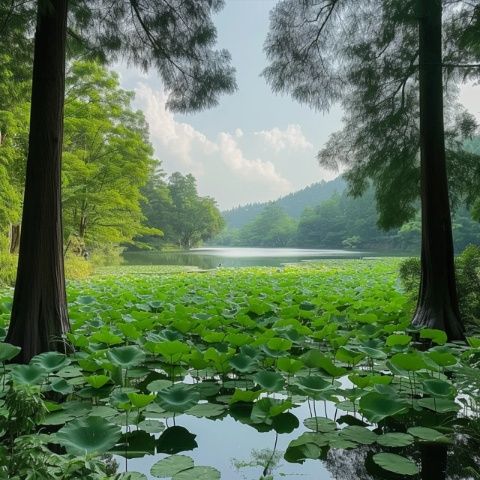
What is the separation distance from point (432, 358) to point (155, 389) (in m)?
1.60

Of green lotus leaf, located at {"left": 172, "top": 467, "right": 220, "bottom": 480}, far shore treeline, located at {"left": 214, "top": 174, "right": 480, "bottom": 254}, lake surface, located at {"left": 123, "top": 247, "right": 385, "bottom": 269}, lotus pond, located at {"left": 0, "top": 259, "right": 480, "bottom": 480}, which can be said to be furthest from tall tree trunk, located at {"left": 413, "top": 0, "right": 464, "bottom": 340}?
far shore treeline, located at {"left": 214, "top": 174, "right": 480, "bottom": 254}

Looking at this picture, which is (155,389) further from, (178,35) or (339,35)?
(339,35)

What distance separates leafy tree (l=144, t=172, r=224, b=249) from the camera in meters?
46.5

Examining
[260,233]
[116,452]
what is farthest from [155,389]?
[260,233]

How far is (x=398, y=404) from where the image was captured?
5.98 feet

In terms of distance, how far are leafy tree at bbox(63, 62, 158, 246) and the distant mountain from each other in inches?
4020

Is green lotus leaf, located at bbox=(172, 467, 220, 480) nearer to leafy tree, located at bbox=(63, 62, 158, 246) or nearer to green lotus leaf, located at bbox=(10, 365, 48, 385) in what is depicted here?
green lotus leaf, located at bbox=(10, 365, 48, 385)

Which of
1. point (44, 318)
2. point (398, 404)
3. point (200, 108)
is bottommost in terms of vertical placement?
point (398, 404)

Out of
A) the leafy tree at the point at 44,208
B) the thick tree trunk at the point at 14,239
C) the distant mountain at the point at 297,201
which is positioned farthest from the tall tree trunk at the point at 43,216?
the distant mountain at the point at 297,201

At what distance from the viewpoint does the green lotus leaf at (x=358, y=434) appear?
181cm

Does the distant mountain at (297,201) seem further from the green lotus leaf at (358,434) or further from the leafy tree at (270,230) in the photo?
the green lotus leaf at (358,434)

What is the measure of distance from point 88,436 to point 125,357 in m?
0.82

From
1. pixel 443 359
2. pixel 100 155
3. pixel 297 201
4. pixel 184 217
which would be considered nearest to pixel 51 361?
pixel 443 359

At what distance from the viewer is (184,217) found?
160 ft
